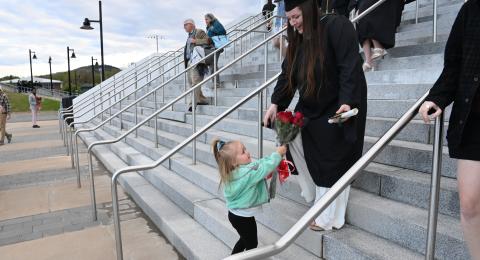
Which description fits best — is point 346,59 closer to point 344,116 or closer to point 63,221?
point 344,116

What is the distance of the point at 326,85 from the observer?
2209 millimetres

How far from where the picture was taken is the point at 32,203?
4910 mm

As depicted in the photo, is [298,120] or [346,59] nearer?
[346,59]

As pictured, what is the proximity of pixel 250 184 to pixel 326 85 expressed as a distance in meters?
0.77

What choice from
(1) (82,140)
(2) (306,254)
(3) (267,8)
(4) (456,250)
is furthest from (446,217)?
(3) (267,8)

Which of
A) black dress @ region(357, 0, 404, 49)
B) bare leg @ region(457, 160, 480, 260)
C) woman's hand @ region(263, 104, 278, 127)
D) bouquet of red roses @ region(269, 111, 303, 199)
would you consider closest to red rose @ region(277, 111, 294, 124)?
bouquet of red roses @ region(269, 111, 303, 199)

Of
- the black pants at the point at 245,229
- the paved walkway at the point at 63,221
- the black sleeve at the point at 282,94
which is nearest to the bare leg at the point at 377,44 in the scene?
the black sleeve at the point at 282,94

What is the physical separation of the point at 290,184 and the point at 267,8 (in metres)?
9.61

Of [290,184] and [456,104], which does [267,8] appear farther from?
[456,104]

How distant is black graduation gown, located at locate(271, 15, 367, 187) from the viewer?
2.09m

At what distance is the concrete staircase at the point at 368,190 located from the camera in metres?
2.21

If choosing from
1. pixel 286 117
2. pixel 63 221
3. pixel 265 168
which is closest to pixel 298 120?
pixel 286 117

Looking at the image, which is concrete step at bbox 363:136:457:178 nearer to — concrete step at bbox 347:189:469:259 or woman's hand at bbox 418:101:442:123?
concrete step at bbox 347:189:469:259

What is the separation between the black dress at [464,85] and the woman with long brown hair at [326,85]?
0.50 m
